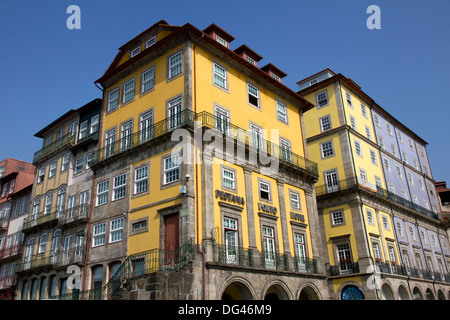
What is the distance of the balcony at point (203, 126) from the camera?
21.2 metres

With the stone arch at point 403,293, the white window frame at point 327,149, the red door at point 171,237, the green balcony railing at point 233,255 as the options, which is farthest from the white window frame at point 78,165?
the stone arch at point 403,293

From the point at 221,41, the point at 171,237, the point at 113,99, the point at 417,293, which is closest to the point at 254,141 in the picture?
the point at 221,41

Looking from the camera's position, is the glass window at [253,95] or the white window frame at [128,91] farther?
the glass window at [253,95]

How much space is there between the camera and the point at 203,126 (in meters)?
20.8

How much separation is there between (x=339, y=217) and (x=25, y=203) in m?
27.6

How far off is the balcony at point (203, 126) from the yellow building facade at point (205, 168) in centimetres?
8

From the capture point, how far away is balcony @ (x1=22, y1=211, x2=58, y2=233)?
2834 centimetres

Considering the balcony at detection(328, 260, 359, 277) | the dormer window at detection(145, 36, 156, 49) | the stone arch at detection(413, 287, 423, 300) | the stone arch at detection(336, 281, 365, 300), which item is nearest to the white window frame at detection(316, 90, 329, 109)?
the balcony at detection(328, 260, 359, 277)

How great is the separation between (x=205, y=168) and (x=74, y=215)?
10998 mm

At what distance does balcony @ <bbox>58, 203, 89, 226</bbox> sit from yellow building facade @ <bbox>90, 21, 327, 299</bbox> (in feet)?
3.85

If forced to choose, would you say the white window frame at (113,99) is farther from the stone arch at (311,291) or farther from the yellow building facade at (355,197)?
the yellow building facade at (355,197)

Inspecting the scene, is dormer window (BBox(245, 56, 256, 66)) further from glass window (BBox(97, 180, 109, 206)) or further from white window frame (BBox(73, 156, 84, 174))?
white window frame (BBox(73, 156, 84, 174))

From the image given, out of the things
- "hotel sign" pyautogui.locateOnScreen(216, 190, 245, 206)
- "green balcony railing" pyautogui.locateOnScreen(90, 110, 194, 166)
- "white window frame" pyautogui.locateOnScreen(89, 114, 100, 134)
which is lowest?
"hotel sign" pyautogui.locateOnScreen(216, 190, 245, 206)
